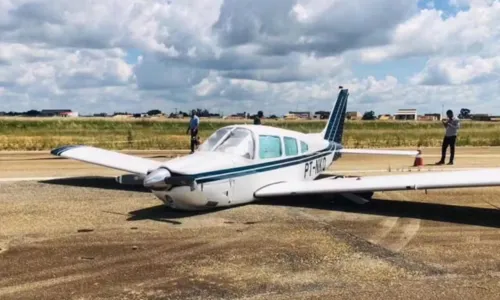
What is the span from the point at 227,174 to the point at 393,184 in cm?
341

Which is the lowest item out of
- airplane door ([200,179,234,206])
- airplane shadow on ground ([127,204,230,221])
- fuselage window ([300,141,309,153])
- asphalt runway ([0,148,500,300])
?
asphalt runway ([0,148,500,300])

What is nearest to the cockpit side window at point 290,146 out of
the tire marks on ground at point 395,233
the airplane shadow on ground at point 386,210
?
the airplane shadow on ground at point 386,210

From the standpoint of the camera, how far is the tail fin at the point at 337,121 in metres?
17.2

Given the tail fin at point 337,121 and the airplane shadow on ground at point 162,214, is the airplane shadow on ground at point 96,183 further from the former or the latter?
the tail fin at point 337,121

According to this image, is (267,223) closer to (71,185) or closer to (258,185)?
(258,185)

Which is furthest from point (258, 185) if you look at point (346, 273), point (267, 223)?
point (346, 273)

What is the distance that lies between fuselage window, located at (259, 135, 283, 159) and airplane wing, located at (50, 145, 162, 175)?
353cm

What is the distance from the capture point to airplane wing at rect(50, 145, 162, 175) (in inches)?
546

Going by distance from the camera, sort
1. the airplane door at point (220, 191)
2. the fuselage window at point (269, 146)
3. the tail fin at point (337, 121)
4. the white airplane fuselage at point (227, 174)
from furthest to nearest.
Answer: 1. the tail fin at point (337, 121)
2. the fuselage window at point (269, 146)
3. the airplane door at point (220, 191)
4. the white airplane fuselage at point (227, 174)

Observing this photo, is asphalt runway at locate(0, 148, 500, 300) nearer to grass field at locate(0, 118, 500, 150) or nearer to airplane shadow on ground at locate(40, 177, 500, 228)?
airplane shadow on ground at locate(40, 177, 500, 228)

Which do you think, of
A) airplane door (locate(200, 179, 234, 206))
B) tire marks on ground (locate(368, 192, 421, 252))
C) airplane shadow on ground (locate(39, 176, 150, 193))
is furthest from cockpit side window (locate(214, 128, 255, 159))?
airplane shadow on ground (locate(39, 176, 150, 193))

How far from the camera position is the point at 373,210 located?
11.4m

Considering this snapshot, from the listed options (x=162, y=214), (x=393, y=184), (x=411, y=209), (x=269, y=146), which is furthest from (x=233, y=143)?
(x=411, y=209)

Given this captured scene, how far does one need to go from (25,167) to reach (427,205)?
14547 millimetres
